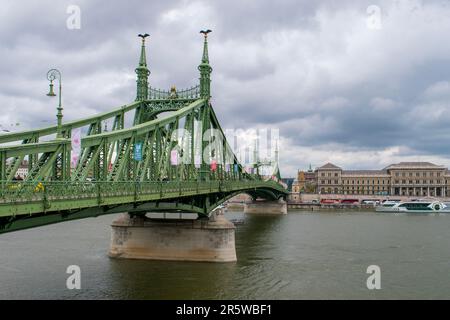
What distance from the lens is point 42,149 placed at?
20.4 meters

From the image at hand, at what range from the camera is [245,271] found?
128 ft

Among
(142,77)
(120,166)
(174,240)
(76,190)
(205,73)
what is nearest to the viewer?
(76,190)

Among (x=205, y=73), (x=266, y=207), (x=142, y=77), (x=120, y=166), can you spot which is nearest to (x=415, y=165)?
(x=266, y=207)

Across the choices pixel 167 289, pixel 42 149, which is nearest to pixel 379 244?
pixel 167 289

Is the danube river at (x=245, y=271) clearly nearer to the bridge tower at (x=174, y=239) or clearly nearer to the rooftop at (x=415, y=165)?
the bridge tower at (x=174, y=239)

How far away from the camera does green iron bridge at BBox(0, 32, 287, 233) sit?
62.2 feet

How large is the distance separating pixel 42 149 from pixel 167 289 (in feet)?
52.5

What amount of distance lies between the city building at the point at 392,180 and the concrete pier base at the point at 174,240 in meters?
153

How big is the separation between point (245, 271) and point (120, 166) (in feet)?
52.0

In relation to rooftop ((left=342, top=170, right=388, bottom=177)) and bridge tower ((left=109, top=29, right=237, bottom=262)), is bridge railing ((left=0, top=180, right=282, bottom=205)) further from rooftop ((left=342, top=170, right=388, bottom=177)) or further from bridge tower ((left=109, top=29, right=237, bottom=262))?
rooftop ((left=342, top=170, right=388, bottom=177))

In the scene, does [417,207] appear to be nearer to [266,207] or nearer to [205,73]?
[266,207]

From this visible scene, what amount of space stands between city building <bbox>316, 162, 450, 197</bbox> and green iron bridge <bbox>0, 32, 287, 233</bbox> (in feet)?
450

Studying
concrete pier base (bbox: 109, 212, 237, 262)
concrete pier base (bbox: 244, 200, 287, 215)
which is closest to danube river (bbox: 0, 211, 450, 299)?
concrete pier base (bbox: 109, 212, 237, 262)

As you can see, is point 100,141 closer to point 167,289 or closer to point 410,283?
point 167,289
